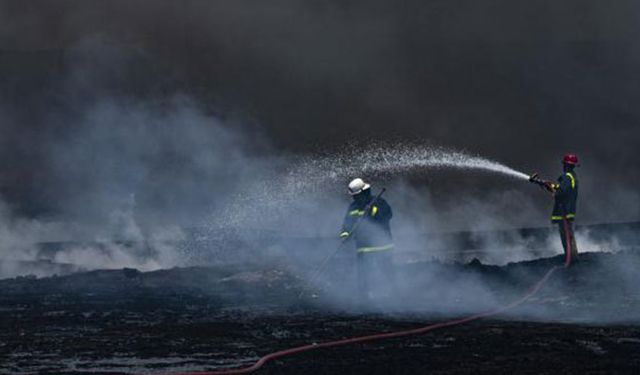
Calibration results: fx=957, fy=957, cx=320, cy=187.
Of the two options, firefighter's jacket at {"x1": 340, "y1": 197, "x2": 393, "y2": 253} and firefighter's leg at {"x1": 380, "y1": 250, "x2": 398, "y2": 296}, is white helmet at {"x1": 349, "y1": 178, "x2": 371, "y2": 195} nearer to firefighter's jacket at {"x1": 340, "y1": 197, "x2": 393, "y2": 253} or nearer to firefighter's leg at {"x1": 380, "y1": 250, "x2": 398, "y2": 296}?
firefighter's jacket at {"x1": 340, "y1": 197, "x2": 393, "y2": 253}

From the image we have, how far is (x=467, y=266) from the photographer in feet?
62.8

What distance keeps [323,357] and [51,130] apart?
217 ft

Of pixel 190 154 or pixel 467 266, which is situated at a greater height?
pixel 190 154

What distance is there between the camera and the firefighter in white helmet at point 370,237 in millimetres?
15453

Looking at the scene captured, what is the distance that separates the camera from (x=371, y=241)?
1552cm

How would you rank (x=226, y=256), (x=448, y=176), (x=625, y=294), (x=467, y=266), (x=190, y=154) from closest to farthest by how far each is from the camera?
1. (x=625, y=294)
2. (x=467, y=266)
3. (x=226, y=256)
4. (x=190, y=154)
5. (x=448, y=176)

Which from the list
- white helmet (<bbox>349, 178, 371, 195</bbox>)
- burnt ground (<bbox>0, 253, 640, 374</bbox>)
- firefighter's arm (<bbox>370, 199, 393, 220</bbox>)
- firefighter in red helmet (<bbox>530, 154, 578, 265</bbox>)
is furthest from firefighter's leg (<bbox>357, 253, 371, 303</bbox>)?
firefighter in red helmet (<bbox>530, 154, 578, 265</bbox>)

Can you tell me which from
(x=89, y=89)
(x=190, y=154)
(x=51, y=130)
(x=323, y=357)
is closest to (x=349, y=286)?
(x=323, y=357)

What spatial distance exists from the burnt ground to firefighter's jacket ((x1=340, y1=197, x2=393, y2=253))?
96cm

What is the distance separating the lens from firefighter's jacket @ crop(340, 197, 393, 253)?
607 inches

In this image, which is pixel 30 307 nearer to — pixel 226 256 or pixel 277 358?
pixel 277 358

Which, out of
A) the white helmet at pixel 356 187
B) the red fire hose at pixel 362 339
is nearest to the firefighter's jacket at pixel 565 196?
the red fire hose at pixel 362 339

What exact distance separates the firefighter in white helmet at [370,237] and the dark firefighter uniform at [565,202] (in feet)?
11.1

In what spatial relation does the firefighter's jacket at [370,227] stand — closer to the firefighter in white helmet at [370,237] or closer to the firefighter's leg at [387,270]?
the firefighter in white helmet at [370,237]
